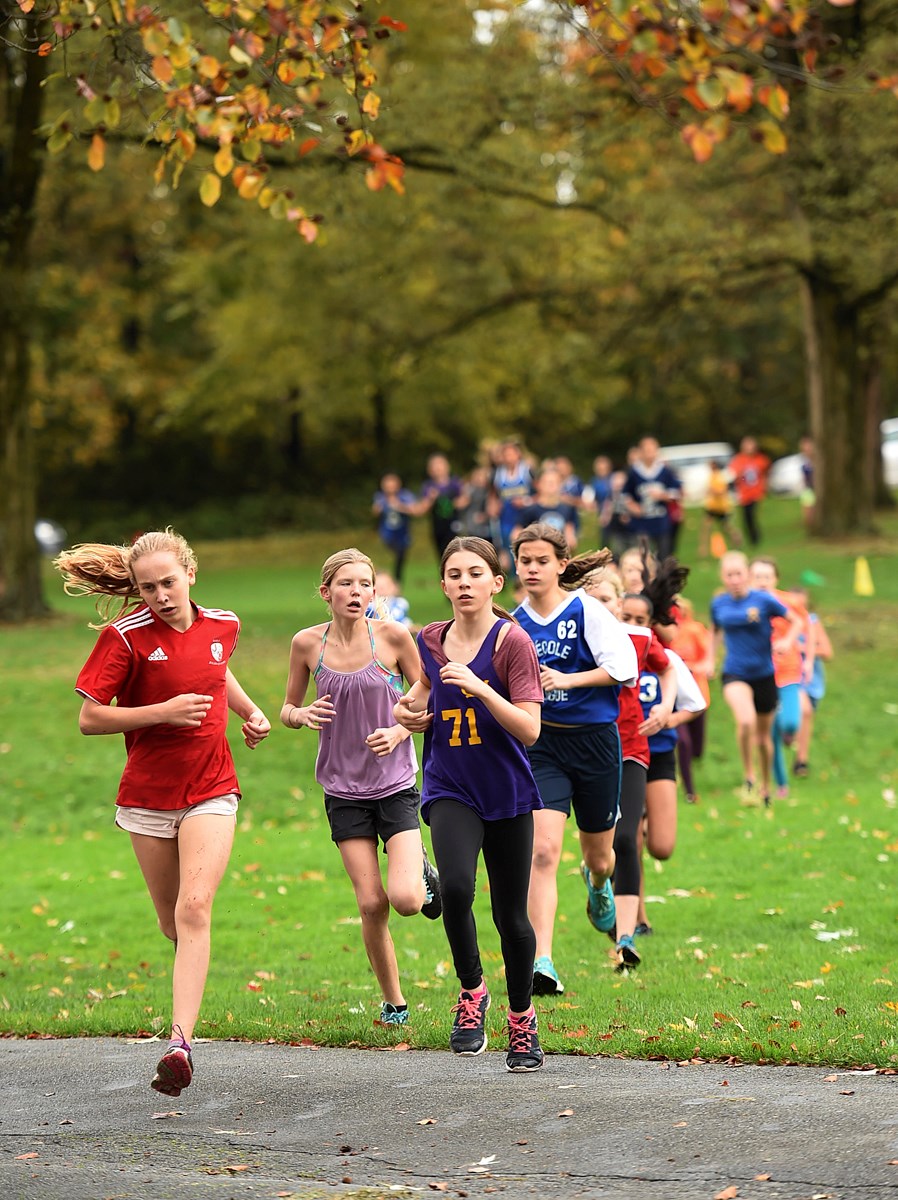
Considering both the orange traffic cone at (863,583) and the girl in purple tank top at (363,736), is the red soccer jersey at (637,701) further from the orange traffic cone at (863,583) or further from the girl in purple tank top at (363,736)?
the orange traffic cone at (863,583)

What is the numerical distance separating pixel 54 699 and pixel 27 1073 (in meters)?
12.4

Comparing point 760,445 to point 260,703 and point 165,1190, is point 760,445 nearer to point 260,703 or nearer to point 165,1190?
point 260,703

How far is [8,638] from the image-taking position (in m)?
22.6

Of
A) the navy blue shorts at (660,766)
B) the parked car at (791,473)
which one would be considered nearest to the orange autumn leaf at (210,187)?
the navy blue shorts at (660,766)

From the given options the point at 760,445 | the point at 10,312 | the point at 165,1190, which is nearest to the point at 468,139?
the point at 10,312

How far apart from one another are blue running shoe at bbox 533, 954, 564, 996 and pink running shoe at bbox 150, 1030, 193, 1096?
7.27 ft

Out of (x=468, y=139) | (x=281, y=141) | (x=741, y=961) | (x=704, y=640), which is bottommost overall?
(x=741, y=961)

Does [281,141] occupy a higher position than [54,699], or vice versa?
[281,141]

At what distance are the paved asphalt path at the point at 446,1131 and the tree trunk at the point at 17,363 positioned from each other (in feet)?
58.2

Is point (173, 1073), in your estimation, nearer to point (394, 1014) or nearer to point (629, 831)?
point (394, 1014)

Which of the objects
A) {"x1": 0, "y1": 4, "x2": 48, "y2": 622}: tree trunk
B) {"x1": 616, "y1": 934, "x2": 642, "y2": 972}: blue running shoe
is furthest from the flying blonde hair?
{"x1": 0, "y1": 4, "x2": 48, "y2": 622}: tree trunk

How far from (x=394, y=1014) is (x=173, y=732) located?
187 centimetres

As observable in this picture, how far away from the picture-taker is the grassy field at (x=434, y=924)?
7438 millimetres

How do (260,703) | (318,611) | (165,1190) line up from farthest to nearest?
(318,611) < (260,703) < (165,1190)
